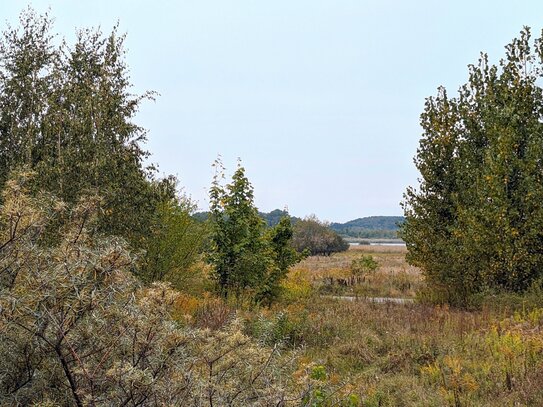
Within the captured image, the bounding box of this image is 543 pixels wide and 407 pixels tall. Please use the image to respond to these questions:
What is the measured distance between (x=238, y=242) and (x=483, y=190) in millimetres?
7329

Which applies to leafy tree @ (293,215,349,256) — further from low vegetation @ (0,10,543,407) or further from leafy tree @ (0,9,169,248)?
leafy tree @ (0,9,169,248)

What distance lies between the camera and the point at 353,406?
552cm

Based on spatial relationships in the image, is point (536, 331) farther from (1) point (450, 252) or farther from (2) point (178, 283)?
(2) point (178, 283)

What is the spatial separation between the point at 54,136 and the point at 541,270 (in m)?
13.2

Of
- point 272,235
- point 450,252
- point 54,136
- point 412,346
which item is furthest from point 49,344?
point 272,235

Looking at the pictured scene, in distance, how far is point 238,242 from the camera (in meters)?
14.9

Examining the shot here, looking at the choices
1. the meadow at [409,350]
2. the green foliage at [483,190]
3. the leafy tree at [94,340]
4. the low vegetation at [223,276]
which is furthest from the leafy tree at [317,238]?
the leafy tree at [94,340]

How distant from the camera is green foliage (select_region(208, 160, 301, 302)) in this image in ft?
48.3

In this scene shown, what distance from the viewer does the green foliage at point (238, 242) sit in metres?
14.7

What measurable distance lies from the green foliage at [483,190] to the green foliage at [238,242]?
17.9 ft

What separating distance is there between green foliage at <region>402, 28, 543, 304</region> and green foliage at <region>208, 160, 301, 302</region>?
547 centimetres

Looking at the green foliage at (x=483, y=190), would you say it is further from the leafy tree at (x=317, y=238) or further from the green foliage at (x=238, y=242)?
the leafy tree at (x=317, y=238)

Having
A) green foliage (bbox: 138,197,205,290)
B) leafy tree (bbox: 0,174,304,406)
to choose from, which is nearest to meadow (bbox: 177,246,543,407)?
leafy tree (bbox: 0,174,304,406)

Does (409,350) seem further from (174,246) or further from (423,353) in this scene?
(174,246)
